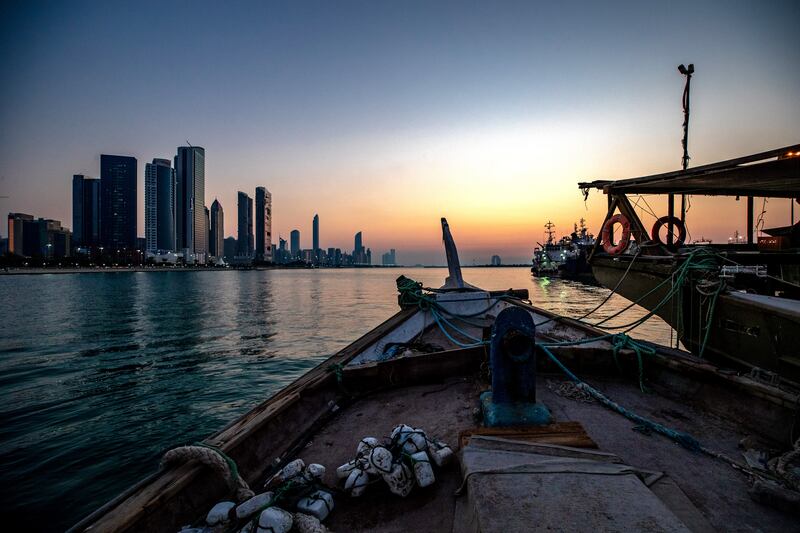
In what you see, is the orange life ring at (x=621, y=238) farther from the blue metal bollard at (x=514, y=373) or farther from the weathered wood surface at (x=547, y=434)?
the weathered wood surface at (x=547, y=434)

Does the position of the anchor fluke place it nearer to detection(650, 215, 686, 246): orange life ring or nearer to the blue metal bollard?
detection(650, 215, 686, 246): orange life ring

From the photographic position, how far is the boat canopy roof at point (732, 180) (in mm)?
6475

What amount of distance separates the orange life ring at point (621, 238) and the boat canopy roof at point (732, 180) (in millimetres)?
801

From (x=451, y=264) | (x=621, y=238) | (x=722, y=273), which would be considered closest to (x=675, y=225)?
(x=621, y=238)

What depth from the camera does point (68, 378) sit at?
10477 mm

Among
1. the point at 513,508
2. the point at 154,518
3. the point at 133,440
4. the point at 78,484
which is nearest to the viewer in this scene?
the point at 513,508

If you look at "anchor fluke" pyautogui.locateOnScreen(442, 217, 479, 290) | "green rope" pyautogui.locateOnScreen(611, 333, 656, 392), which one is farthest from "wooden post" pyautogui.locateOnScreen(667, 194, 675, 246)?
"green rope" pyautogui.locateOnScreen(611, 333, 656, 392)

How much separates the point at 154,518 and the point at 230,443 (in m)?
0.73

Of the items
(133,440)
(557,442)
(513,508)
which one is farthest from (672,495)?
(133,440)

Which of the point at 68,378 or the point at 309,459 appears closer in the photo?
the point at 309,459

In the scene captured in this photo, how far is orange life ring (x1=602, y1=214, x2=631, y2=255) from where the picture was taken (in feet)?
30.6

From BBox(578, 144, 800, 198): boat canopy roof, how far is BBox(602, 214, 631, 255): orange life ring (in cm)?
80

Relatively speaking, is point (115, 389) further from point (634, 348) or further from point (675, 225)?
point (675, 225)

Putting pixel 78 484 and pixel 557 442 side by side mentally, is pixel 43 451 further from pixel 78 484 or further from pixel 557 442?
pixel 557 442
